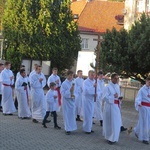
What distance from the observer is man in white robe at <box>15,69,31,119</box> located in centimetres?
1350

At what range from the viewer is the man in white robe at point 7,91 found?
1420 cm

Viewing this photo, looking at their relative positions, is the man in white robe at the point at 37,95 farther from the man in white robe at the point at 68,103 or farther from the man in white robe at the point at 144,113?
the man in white robe at the point at 144,113

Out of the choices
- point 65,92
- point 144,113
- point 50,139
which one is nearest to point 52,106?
point 65,92

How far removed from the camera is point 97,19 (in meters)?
46.2

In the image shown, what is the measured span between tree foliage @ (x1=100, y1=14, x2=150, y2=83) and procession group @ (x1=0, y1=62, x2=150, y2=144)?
6181 mm

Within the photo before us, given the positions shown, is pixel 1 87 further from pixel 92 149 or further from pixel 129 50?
pixel 129 50

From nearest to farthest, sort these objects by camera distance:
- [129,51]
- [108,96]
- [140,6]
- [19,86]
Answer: [108,96]
[19,86]
[129,51]
[140,6]

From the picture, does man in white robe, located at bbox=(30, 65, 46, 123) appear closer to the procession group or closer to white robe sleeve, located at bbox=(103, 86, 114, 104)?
the procession group

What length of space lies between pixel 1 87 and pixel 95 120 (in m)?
3.95

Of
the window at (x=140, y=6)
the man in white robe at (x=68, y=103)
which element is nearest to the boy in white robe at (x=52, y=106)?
the man in white robe at (x=68, y=103)

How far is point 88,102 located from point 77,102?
96.5 inches

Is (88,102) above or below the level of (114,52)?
below

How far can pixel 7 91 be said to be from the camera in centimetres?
1437

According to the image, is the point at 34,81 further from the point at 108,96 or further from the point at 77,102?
the point at 108,96
